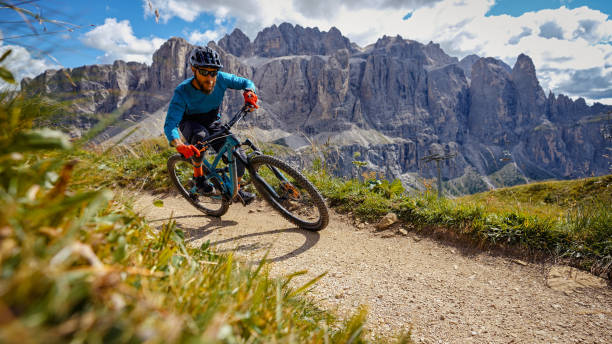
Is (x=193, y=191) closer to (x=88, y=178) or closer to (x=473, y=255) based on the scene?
(x=88, y=178)

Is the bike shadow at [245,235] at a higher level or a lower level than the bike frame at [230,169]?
lower

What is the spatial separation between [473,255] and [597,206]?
221 centimetres

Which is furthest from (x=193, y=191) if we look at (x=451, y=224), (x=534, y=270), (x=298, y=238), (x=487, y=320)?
(x=534, y=270)

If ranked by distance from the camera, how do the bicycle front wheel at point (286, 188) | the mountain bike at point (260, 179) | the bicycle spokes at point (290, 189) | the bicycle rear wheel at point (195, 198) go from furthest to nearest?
the bicycle rear wheel at point (195, 198) < the bicycle spokes at point (290, 189) < the mountain bike at point (260, 179) < the bicycle front wheel at point (286, 188)

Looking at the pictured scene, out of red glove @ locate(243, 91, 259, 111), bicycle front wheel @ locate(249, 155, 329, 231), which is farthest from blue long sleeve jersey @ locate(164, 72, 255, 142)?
bicycle front wheel @ locate(249, 155, 329, 231)

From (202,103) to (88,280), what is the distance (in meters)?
5.85

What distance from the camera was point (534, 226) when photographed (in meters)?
4.85

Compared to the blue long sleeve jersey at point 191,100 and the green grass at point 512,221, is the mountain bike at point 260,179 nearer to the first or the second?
the blue long sleeve jersey at point 191,100

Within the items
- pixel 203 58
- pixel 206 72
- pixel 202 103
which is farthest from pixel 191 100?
pixel 203 58

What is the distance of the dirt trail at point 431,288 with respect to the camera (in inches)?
134

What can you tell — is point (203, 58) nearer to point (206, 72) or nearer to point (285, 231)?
point (206, 72)

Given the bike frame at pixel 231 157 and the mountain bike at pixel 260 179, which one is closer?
the mountain bike at pixel 260 179

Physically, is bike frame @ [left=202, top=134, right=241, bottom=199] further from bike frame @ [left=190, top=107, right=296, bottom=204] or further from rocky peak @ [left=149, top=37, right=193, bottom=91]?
rocky peak @ [left=149, top=37, right=193, bottom=91]

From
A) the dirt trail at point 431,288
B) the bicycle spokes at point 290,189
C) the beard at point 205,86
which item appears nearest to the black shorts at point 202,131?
the beard at point 205,86
